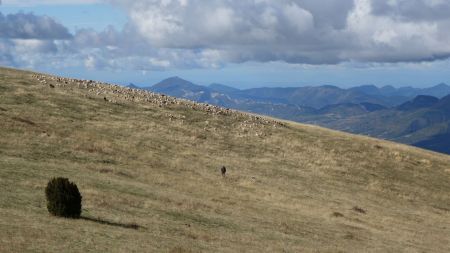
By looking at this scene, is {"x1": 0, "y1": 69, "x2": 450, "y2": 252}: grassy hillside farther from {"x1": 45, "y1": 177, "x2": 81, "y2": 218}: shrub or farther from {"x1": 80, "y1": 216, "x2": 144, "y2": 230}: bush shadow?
{"x1": 45, "y1": 177, "x2": 81, "y2": 218}: shrub

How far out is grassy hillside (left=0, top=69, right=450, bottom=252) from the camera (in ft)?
85.0

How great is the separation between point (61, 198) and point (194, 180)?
20945 millimetres

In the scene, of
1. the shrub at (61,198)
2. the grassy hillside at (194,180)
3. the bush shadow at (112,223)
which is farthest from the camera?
the grassy hillside at (194,180)

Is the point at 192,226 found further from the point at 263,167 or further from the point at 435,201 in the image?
the point at 435,201

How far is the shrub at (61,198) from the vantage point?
24625 millimetres

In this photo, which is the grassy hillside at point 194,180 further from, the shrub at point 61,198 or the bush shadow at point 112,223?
the shrub at point 61,198

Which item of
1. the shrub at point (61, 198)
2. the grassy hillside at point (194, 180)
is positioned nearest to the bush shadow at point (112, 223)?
the grassy hillside at point (194, 180)

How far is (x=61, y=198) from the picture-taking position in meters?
24.6

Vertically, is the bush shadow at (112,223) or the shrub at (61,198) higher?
the shrub at (61,198)

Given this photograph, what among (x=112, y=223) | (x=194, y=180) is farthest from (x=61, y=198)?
(x=194, y=180)

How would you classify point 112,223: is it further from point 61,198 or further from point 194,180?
point 194,180

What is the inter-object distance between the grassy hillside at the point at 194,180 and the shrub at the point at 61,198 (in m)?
0.66

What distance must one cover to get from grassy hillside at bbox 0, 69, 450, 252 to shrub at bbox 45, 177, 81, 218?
659 millimetres

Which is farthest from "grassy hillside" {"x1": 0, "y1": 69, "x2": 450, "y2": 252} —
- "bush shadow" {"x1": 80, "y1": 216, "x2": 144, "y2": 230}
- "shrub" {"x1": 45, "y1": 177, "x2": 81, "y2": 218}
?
"shrub" {"x1": 45, "y1": 177, "x2": 81, "y2": 218}
